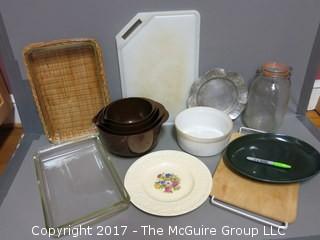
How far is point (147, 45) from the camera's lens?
76 cm

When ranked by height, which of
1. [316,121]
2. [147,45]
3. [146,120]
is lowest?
[316,121]

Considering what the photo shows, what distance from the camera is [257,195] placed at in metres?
0.62

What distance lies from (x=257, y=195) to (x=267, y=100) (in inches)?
14.7

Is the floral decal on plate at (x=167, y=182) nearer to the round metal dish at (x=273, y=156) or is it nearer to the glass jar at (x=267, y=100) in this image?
the round metal dish at (x=273, y=156)

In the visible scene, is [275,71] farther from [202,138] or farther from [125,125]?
[125,125]

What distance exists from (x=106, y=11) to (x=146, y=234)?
23.3 inches

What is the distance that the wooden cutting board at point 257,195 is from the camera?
583 mm

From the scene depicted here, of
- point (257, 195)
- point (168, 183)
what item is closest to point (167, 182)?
point (168, 183)

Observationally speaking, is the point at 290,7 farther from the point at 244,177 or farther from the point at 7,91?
the point at 7,91

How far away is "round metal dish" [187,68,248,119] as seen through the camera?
2.77 ft

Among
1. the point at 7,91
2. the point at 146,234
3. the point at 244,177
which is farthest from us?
the point at 7,91

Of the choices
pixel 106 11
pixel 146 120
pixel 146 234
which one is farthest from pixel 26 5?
pixel 146 234

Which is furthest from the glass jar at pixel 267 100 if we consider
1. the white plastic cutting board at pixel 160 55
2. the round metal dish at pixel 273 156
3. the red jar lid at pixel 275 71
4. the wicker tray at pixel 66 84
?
the wicker tray at pixel 66 84

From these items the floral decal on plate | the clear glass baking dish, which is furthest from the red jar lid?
the clear glass baking dish
